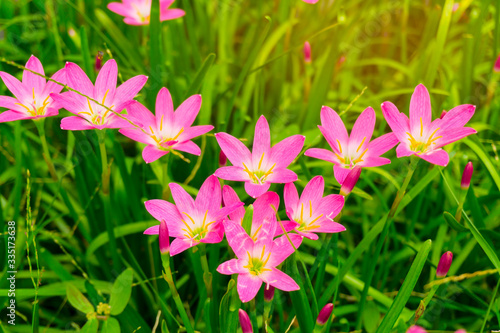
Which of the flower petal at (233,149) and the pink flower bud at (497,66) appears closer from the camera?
the flower petal at (233,149)

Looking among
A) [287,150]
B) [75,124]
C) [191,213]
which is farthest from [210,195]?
[75,124]

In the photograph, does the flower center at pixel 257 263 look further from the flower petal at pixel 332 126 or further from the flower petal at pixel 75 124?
the flower petal at pixel 75 124

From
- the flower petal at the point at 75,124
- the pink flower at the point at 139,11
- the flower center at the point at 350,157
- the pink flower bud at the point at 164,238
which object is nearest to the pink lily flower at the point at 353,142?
the flower center at the point at 350,157

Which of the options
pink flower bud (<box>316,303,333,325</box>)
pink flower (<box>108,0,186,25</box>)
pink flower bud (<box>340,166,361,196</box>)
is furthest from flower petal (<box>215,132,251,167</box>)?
pink flower (<box>108,0,186,25</box>)

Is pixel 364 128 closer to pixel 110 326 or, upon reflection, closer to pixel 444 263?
pixel 444 263

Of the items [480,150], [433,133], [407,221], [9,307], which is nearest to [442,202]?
[407,221]

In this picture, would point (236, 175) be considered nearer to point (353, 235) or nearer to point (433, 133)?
point (433, 133)
